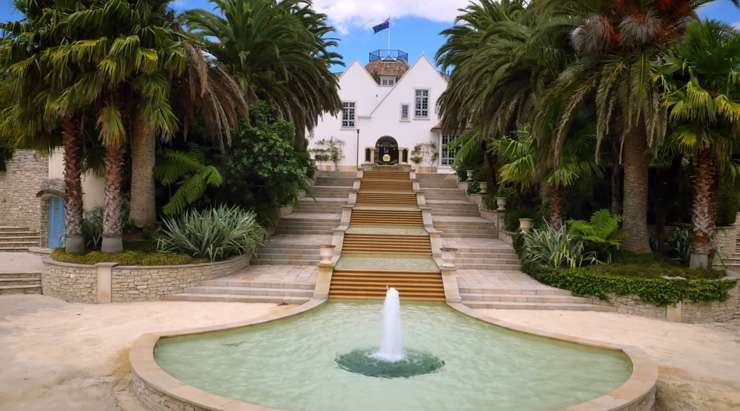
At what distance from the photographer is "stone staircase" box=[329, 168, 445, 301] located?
14047mm

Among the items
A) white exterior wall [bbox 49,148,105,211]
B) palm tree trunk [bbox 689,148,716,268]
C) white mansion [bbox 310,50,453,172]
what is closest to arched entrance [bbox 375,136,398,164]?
white mansion [bbox 310,50,453,172]

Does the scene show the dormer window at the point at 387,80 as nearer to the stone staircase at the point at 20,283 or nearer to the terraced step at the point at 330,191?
the terraced step at the point at 330,191

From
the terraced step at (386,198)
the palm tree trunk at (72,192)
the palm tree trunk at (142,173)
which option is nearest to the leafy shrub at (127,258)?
the palm tree trunk at (72,192)

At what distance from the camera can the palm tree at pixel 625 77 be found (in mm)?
13133

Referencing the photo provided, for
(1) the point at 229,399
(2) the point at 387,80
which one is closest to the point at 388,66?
(2) the point at 387,80

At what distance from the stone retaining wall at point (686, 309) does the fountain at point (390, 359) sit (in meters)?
6.65

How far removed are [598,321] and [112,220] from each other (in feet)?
40.6

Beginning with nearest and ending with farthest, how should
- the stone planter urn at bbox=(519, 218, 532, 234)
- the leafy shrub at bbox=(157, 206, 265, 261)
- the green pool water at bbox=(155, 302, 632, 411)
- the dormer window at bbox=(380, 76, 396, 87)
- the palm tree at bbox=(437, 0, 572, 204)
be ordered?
the green pool water at bbox=(155, 302, 632, 411) < the leafy shrub at bbox=(157, 206, 265, 261) < the palm tree at bbox=(437, 0, 572, 204) < the stone planter urn at bbox=(519, 218, 532, 234) < the dormer window at bbox=(380, 76, 396, 87)

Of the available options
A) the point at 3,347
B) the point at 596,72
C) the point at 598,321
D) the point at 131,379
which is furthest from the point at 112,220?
the point at 596,72

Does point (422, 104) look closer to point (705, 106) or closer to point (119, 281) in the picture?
point (705, 106)

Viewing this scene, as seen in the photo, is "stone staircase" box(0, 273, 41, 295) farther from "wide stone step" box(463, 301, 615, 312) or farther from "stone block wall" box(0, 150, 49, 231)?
"wide stone step" box(463, 301, 615, 312)

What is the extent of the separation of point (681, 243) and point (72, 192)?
17423 millimetres

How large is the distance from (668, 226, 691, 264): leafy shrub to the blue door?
20.9 m

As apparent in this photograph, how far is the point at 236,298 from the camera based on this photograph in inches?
526
